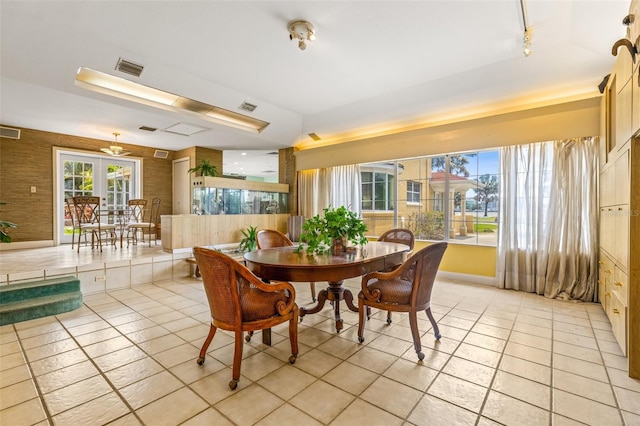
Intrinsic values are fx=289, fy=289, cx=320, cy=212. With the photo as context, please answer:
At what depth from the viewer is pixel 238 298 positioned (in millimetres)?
1932

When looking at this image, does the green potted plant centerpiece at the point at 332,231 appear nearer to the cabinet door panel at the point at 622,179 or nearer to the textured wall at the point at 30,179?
the cabinet door panel at the point at 622,179

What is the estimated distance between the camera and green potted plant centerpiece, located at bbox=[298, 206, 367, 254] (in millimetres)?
2652

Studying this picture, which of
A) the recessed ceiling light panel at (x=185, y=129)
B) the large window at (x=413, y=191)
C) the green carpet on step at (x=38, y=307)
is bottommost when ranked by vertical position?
the green carpet on step at (x=38, y=307)

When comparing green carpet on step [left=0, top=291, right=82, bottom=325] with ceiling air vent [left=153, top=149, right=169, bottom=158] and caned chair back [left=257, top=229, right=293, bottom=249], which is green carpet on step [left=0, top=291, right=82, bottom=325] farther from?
ceiling air vent [left=153, top=149, right=169, bottom=158]

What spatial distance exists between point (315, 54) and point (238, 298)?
9.78 feet

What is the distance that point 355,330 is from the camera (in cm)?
280

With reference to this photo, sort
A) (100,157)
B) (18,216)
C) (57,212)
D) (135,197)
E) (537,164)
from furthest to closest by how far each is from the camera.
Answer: (135,197) → (100,157) → (57,212) → (18,216) → (537,164)

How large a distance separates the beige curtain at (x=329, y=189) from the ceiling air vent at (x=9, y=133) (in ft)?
18.3

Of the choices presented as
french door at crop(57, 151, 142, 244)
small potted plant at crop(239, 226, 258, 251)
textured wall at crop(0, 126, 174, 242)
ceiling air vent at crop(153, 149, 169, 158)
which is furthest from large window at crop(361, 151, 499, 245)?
textured wall at crop(0, 126, 174, 242)

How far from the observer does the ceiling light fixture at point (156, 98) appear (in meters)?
3.91

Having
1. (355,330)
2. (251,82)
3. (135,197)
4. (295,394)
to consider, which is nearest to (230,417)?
(295,394)

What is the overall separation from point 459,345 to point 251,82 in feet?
13.7

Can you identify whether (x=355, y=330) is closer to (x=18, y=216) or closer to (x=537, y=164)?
(x=537, y=164)

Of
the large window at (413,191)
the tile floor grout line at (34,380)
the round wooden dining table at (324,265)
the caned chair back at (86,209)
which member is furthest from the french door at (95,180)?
the large window at (413,191)
